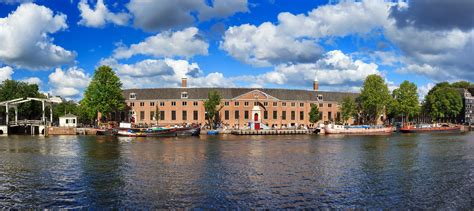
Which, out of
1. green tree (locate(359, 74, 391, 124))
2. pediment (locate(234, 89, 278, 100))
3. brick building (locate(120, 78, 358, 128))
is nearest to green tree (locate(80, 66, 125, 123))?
brick building (locate(120, 78, 358, 128))

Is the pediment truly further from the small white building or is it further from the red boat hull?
the small white building

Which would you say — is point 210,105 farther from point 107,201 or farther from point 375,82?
point 107,201

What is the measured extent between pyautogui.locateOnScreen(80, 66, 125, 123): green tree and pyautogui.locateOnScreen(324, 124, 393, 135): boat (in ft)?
168

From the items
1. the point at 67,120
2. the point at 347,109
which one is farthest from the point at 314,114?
the point at 67,120

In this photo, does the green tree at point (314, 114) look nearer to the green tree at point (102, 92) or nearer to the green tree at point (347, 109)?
the green tree at point (347, 109)

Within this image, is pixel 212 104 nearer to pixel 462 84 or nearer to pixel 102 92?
pixel 102 92

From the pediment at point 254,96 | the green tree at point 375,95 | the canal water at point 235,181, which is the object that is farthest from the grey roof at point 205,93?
the canal water at point 235,181

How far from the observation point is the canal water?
2294 cm

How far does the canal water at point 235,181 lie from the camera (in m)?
22.9

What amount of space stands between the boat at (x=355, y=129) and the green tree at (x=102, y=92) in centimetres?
5119

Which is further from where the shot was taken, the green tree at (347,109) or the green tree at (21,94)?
the green tree at (347,109)

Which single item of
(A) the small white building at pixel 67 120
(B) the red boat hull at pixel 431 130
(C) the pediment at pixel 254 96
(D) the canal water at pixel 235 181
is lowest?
(D) the canal water at pixel 235 181

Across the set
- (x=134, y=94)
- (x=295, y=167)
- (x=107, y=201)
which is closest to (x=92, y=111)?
(x=134, y=94)

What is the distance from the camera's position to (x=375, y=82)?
11725 centimetres
